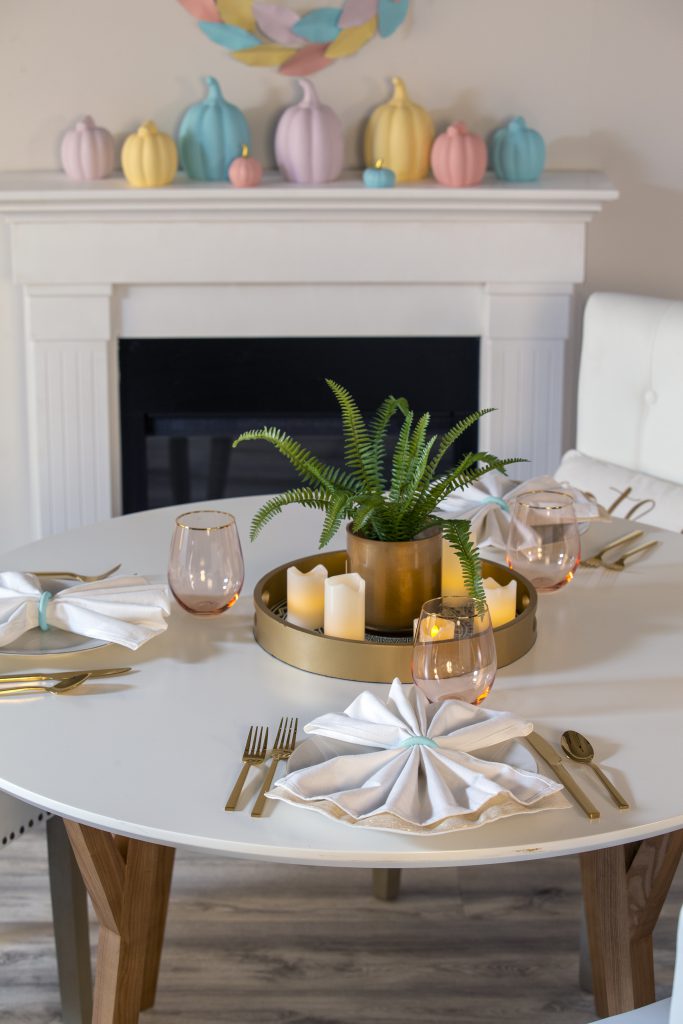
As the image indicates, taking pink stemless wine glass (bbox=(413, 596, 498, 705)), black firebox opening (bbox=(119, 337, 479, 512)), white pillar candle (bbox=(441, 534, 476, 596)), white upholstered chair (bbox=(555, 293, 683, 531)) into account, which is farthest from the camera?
black firebox opening (bbox=(119, 337, 479, 512))

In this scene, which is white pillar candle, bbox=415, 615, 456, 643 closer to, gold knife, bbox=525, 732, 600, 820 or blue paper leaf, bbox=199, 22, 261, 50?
gold knife, bbox=525, 732, 600, 820

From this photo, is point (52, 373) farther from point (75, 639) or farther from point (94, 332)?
point (75, 639)

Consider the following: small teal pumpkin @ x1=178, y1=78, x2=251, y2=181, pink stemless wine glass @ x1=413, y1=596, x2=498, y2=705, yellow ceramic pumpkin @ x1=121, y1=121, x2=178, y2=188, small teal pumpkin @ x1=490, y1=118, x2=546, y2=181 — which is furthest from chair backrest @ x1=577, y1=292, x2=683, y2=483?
pink stemless wine glass @ x1=413, y1=596, x2=498, y2=705

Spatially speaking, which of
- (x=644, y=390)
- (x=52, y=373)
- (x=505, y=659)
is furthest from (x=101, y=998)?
(x=52, y=373)

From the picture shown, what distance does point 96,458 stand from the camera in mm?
3104

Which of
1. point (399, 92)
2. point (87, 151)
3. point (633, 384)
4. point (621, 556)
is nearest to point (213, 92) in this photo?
point (87, 151)

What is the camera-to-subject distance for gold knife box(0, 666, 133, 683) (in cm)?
132

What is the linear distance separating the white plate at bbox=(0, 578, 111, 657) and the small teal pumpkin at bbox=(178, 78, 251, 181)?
5.83 feet

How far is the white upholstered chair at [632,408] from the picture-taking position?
2.44m

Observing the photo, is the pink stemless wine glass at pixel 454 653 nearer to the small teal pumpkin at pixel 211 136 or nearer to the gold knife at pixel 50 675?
the gold knife at pixel 50 675

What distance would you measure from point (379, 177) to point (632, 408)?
2.70 feet

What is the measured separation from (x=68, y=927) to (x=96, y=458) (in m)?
1.61

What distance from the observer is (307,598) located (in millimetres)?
1458

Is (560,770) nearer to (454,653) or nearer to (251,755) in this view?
(454,653)
